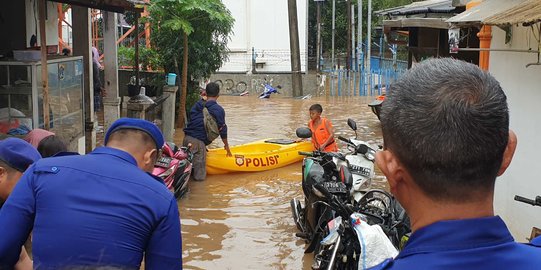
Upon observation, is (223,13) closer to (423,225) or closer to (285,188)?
(285,188)

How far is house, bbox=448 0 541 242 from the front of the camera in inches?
233

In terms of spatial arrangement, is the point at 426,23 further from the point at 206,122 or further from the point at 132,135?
the point at 132,135

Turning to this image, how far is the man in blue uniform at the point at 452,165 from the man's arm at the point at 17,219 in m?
1.68

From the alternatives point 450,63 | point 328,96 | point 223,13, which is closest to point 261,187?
point 223,13

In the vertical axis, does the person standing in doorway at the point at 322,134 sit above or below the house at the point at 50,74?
below

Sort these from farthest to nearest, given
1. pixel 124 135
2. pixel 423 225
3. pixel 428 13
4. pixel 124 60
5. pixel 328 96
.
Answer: pixel 328 96
pixel 124 60
pixel 428 13
pixel 124 135
pixel 423 225

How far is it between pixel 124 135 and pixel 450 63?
5.88 feet

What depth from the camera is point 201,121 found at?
9.99 meters

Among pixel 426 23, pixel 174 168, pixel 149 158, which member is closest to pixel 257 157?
pixel 174 168

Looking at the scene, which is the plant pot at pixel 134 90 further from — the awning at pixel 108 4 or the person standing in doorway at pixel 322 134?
the person standing in doorway at pixel 322 134

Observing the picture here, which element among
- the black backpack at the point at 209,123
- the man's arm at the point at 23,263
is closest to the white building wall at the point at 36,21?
the black backpack at the point at 209,123

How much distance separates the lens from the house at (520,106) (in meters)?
5.91

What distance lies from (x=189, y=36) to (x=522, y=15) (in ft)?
37.9

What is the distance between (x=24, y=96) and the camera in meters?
7.14
